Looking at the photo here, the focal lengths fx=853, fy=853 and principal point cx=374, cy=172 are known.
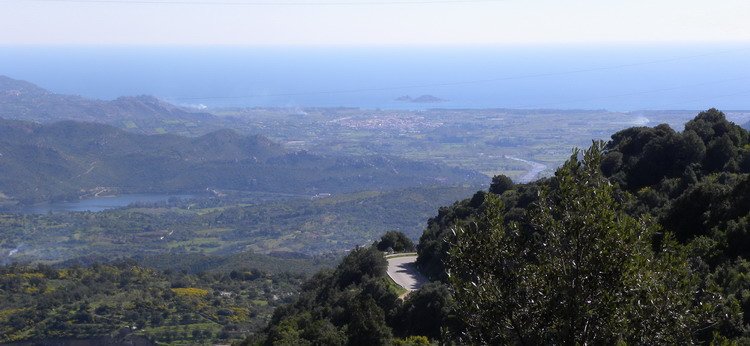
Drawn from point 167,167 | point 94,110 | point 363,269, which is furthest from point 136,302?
point 94,110

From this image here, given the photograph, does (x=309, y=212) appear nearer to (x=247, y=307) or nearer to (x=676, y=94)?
(x=247, y=307)

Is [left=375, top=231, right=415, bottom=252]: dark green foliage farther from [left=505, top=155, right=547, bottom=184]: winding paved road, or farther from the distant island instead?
the distant island

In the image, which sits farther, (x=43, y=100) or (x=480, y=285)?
(x=43, y=100)

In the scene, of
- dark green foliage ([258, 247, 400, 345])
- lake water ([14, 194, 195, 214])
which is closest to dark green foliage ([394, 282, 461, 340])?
dark green foliage ([258, 247, 400, 345])

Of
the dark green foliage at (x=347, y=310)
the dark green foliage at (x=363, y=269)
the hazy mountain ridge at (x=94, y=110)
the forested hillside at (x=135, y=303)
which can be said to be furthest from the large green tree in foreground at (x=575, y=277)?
the hazy mountain ridge at (x=94, y=110)

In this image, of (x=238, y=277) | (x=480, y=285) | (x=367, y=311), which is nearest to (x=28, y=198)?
(x=238, y=277)

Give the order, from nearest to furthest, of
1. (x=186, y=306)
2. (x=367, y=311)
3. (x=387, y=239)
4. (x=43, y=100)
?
(x=367, y=311) → (x=387, y=239) → (x=186, y=306) → (x=43, y=100)
